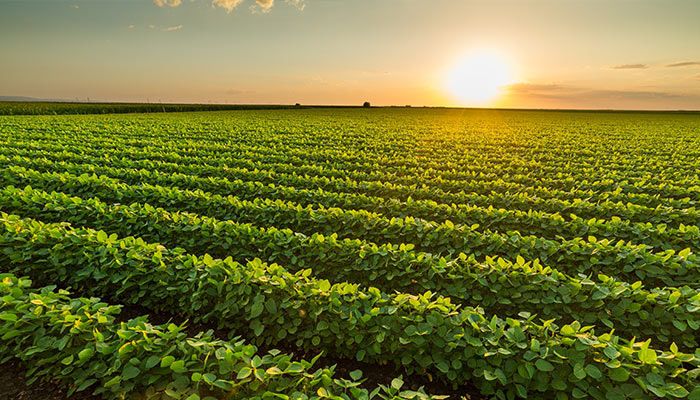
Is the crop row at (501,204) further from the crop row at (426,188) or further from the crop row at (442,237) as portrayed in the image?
Answer: the crop row at (442,237)

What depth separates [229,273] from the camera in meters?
4.33

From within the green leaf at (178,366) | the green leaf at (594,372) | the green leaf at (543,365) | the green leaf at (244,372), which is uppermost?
the green leaf at (244,372)

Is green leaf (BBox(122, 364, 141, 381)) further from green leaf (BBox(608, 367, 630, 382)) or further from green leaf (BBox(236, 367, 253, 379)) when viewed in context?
green leaf (BBox(608, 367, 630, 382))

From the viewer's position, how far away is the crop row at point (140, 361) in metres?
2.84

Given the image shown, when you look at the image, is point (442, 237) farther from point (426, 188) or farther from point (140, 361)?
point (140, 361)

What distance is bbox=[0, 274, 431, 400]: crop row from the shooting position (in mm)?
2840

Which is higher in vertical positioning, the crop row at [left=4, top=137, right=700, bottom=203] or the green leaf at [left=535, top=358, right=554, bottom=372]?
the crop row at [left=4, top=137, right=700, bottom=203]

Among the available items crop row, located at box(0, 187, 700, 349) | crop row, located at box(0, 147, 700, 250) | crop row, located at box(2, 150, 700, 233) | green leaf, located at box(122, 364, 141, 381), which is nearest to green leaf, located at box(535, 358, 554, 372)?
crop row, located at box(0, 187, 700, 349)

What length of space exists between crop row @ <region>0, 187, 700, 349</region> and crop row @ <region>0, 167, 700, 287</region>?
1.38 feet

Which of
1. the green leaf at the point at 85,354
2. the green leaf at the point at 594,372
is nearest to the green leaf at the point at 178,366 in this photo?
the green leaf at the point at 85,354

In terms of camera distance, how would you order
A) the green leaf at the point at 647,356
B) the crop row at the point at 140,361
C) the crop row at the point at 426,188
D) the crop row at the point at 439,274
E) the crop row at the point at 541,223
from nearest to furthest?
the crop row at the point at 140,361, the green leaf at the point at 647,356, the crop row at the point at 439,274, the crop row at the point at 541,223, the crop row at the point at 426,188

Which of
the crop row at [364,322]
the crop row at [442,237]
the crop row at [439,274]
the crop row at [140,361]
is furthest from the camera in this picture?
the crop row at [442,237]

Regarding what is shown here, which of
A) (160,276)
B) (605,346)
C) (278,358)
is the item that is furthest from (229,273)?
(605,346)

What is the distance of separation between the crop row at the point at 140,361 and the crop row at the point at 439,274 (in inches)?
80.9
